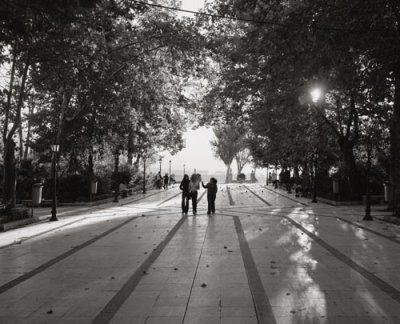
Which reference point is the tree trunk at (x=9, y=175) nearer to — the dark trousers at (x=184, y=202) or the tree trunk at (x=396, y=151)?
the dark trousers at (x=184, y=202)

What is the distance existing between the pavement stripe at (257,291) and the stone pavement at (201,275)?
0.04ft

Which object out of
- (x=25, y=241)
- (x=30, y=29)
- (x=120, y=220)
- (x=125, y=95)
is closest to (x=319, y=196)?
(x=125, y=95)

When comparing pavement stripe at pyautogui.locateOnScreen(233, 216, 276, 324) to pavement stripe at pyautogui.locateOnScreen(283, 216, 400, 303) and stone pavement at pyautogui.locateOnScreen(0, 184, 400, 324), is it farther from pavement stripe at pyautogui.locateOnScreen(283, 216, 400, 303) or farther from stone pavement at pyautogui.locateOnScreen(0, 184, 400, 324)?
pavement stripe at pyautogui.locateOnScreen(283, 216, 400, 303)

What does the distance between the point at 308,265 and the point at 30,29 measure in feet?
23.4

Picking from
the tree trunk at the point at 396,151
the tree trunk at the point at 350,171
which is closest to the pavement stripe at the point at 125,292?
the tree trunk at the point at 396,151

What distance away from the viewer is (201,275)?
7.03 metres

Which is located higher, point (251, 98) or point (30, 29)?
point (251, 98)

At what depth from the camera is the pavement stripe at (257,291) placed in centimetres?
497

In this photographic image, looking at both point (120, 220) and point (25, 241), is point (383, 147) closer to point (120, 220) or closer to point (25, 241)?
point (120, 220)

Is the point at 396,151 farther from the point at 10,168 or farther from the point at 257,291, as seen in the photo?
the point at 10,168

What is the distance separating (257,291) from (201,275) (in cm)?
123

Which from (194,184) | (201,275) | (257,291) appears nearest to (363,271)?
(257,291)

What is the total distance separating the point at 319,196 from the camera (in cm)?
2642

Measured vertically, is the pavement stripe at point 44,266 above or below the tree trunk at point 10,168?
below
